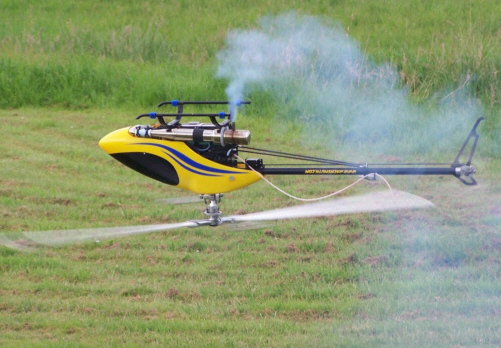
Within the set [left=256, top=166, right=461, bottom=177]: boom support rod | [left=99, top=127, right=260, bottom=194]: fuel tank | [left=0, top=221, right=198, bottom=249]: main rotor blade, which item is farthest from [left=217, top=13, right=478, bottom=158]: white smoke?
[left=256, top=166, right=461, bottom=177]: boom support rod

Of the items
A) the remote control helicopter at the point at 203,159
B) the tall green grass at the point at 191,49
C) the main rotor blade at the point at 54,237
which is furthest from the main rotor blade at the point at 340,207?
the tall green grass at the point at 191,49

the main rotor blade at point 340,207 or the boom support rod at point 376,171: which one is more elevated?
the boom support rod at point 376,171

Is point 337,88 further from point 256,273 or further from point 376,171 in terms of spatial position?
point 376,171

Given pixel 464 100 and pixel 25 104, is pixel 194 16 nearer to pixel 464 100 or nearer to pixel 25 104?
pixel 25 104

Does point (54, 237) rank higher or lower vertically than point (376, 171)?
lower

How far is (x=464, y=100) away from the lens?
11734 millimetres

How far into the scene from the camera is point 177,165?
6.75 metres

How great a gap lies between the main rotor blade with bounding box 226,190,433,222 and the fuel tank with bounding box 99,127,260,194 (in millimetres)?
396

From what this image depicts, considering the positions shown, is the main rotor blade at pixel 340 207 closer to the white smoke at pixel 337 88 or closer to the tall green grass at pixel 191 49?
the white smoke at pixel 337 88

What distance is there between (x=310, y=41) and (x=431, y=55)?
2057mm

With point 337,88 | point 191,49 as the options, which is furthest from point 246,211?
point 191,49

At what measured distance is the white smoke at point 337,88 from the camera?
1151 cm

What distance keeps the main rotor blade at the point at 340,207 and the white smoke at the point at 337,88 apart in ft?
10.5

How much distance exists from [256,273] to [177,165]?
1490mm
